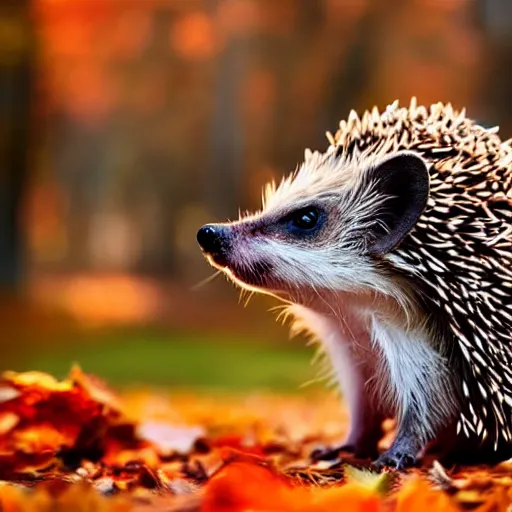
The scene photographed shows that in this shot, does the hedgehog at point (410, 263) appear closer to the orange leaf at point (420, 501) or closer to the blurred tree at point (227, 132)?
the orange leaf at point (420, 501)

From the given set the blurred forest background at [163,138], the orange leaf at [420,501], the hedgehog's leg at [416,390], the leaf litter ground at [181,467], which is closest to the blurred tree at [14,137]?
the blurred forest background at [163,138]

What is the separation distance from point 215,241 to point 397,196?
54 cm

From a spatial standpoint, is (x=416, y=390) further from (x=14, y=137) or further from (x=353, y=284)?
(x=14, y=137)

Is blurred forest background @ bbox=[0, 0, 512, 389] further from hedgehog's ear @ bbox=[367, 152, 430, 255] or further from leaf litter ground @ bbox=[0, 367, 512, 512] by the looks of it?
hedgehog's ear @ bbox=[367, 152, 430, 255]

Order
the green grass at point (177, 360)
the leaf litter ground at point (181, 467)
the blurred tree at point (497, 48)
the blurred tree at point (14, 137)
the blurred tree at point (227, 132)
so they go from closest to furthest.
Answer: the leaf litter ground at point (181, 467) < the blurred tree at point (497, 48) < the green grass at point (177, 360) < the blurred tree at point (14, 137) < the blurred tree at point (227, 132)

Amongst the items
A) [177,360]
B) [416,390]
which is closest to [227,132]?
[177,360]

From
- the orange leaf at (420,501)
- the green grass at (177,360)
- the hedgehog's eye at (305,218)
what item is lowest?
the orange leaf at (420,501)

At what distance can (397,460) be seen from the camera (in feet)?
7.79

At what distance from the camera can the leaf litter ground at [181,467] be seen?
5.40ft

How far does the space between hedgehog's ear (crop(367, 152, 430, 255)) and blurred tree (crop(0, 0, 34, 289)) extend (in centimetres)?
483

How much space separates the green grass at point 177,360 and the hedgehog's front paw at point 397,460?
3.63 meters

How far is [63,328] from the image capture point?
7.18 metres

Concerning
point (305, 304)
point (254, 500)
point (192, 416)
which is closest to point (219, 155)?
point (192, 416)

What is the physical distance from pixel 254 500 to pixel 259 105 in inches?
220
